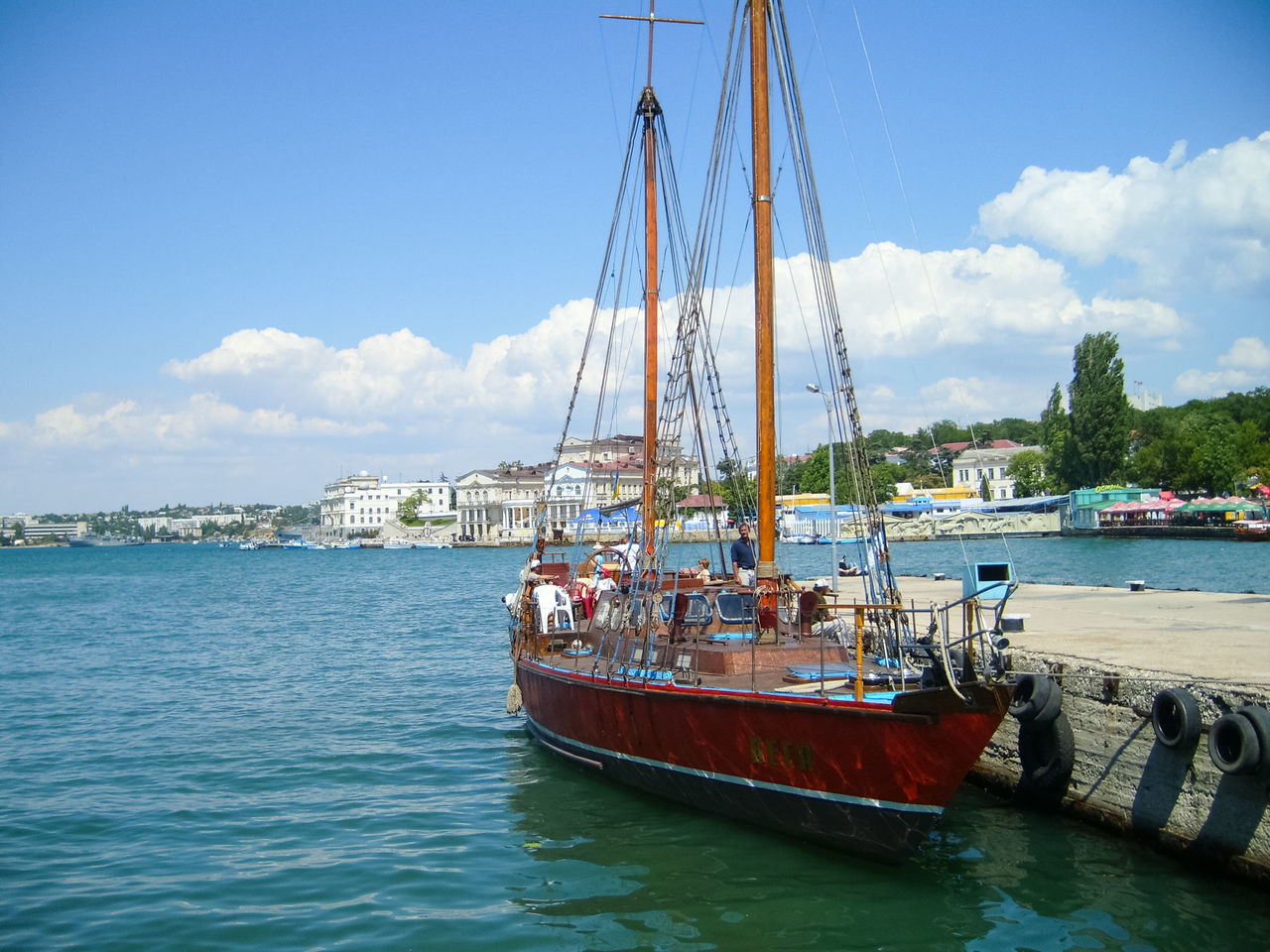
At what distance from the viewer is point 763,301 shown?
15.0m

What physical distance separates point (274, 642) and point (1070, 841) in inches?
1237

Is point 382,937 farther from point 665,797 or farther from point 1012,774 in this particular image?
point 1012,774

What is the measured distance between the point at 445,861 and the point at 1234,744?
9.03 metres

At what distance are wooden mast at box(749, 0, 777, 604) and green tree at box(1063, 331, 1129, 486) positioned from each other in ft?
285

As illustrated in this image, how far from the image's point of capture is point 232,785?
53.9 feet

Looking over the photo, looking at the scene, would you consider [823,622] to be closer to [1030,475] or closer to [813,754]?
[813,754]

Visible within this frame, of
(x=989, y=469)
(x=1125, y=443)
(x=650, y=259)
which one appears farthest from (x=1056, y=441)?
(x=650, y=259)

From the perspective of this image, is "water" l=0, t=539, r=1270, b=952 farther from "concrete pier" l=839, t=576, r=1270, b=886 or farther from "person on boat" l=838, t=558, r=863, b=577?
"person on boat" l=838, t=558, r=863, b=577

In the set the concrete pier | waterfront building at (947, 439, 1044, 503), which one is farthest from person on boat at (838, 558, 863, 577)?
waterfront building at (947, 439, 1044, 503)

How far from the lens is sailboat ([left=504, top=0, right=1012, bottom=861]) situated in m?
10.5

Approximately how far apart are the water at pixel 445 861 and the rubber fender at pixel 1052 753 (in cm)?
53

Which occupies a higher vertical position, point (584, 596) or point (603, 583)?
point (603, 583)

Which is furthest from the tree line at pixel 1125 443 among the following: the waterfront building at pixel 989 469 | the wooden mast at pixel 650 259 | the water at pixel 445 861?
the water at pixel 445 861

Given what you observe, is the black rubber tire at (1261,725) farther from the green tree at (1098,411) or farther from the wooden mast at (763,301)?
the green tree at (1098,411)
